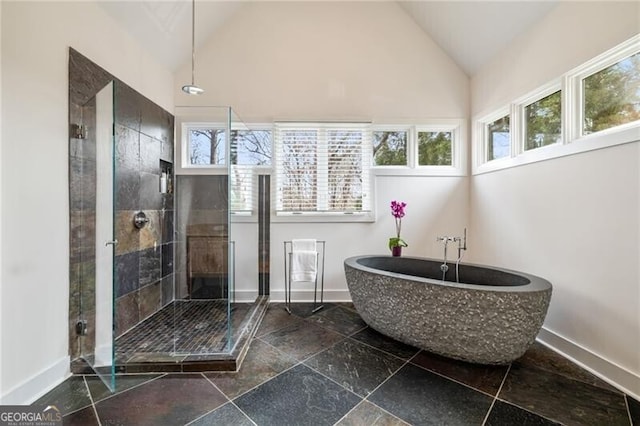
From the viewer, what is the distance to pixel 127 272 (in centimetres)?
250

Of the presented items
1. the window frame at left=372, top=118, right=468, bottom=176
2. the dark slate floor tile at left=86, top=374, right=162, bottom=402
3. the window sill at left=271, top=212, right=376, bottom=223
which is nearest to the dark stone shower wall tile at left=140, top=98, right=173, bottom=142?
the window sill at left=271, top=212, right=376, bottom=223

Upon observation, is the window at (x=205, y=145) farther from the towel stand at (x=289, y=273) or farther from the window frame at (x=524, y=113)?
the window frame at (x=524, y=113)

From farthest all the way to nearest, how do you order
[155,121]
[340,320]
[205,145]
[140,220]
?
[205,145] < [155,121] < [340,320] < [140,220]

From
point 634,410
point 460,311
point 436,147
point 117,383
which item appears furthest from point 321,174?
point 634,410

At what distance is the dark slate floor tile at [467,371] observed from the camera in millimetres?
1764

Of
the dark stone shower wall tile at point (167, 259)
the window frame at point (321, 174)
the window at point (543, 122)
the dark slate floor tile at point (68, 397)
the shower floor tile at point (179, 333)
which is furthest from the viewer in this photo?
the window frame at point (321, 174)

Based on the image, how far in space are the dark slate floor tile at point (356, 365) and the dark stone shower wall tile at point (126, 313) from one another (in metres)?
1.76

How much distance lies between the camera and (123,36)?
2.39 metres

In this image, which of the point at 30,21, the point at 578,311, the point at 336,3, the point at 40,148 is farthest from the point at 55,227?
the point at 578,311

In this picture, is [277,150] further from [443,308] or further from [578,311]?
[578,311]

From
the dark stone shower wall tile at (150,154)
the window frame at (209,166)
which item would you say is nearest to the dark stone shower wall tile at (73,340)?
the dark stone shower wall tile at (150,154)

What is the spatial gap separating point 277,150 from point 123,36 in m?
1.76

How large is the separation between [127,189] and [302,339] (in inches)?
85.3

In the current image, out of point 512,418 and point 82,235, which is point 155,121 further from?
point 512,418
